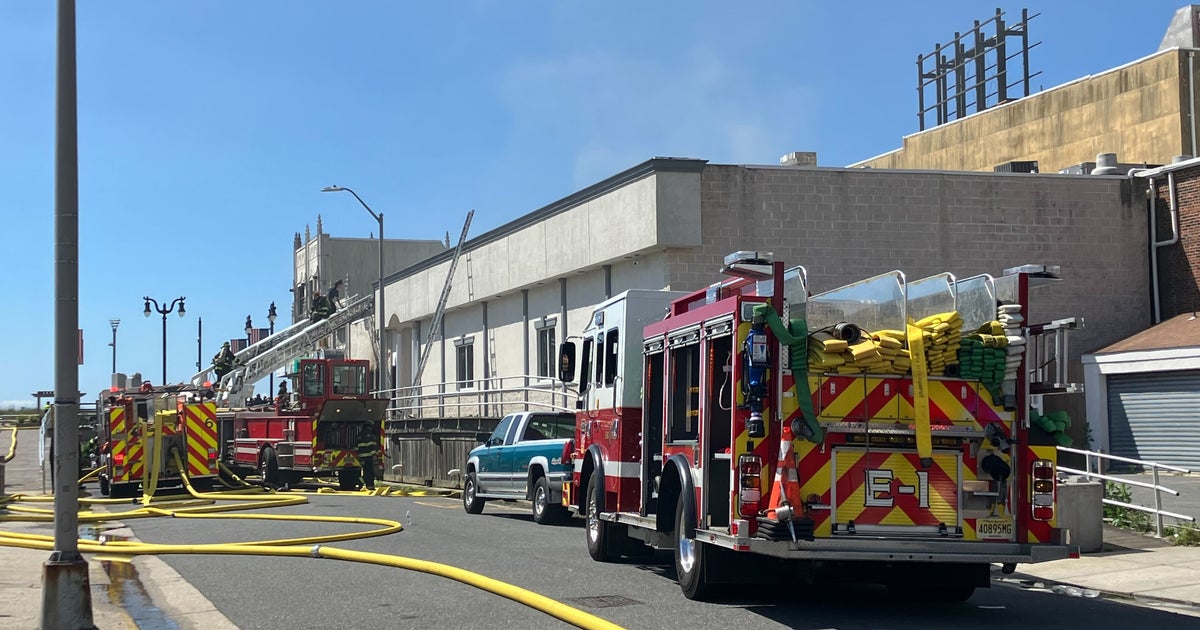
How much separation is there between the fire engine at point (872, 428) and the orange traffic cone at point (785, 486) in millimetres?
12

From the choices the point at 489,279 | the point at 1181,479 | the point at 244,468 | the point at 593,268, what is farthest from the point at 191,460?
the point at 1181,479

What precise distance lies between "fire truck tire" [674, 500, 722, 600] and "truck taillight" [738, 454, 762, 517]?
111 cm

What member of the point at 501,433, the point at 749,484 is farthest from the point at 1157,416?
the point at 749,484

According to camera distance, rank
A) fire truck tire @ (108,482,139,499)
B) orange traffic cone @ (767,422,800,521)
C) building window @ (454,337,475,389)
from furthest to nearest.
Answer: building window @ (454,337,475,389)
fire truck tire @ (108,482,139,499)
orange traffic cone @ (767,422,800,521)

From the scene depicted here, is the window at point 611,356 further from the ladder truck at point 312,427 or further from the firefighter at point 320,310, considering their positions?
the firefighter at point 320,310

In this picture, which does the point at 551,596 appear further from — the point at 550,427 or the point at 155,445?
the point at 155,445

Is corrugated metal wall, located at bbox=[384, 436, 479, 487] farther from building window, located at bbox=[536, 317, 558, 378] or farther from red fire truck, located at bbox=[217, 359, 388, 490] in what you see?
building window, located at bbox=[536, 317, 558, 378]

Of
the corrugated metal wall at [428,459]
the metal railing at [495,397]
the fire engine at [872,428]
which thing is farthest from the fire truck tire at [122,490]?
the fire engine at [872,428]

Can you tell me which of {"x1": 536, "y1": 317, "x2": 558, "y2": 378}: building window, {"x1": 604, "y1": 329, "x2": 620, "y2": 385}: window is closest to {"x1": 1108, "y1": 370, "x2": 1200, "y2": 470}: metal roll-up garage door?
{"x1": 536, "y1": 317, "x2": 558, "y2": 378}: building window

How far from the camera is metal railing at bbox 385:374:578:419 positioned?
103 feet

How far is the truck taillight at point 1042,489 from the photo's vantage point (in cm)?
992

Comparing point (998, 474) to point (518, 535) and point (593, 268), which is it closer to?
point (518, 535)

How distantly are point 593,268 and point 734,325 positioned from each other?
23.0m

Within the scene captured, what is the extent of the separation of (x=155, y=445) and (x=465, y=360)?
714 inches
